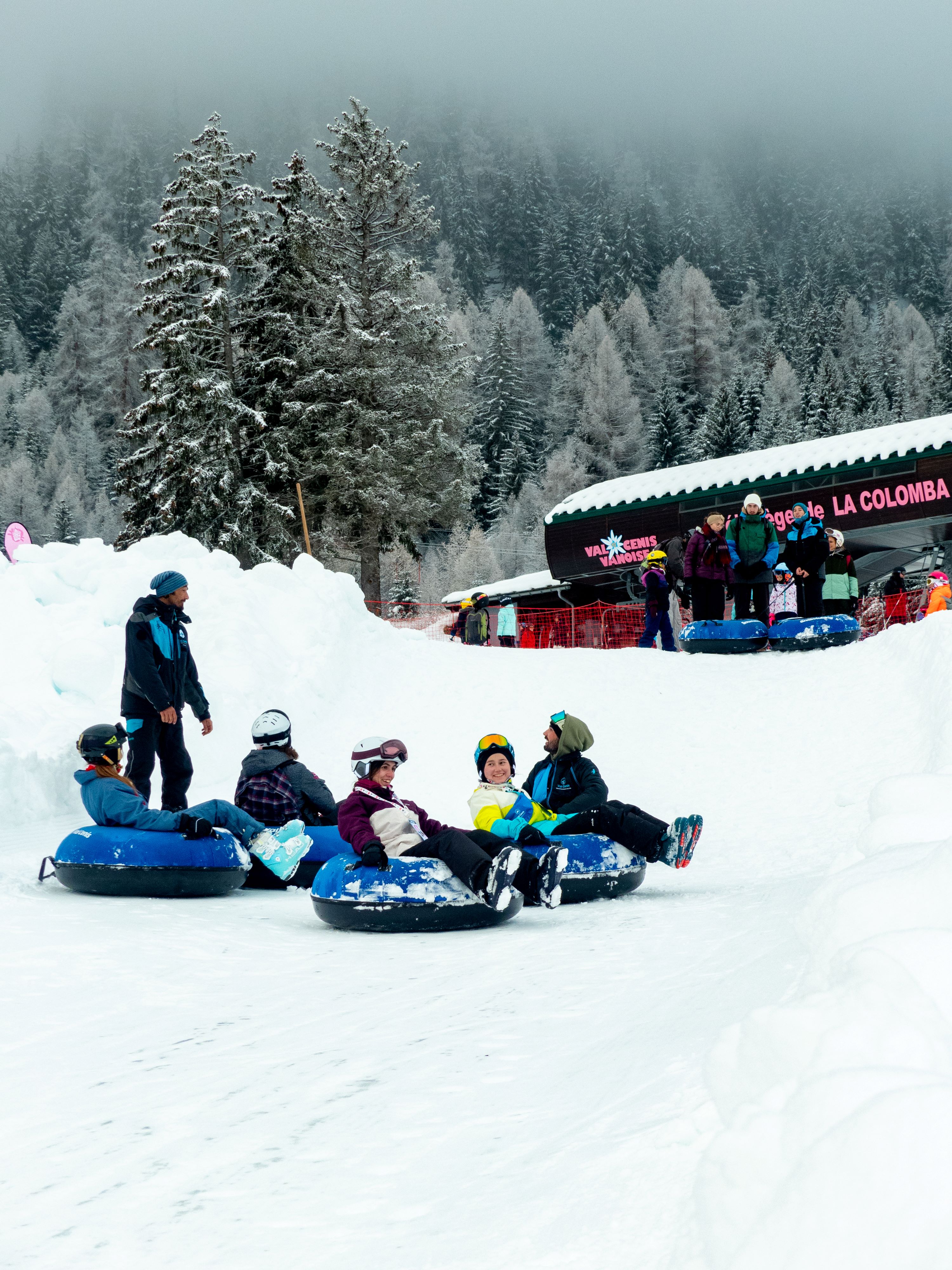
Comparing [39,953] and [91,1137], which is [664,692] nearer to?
[39,953]

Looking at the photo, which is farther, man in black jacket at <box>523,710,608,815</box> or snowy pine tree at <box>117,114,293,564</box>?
snowy pine tree at <box>117,114,293,564</box>

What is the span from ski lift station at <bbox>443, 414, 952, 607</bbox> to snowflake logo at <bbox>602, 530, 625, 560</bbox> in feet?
0.06

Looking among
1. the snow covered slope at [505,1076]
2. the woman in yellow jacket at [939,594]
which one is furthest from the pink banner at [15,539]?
the woman in yellow jacket at [939,594]

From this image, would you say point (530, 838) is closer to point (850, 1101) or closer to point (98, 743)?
point (98, 743)

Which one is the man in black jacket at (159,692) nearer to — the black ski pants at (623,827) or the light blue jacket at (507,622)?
the black ski pants at (623,827)

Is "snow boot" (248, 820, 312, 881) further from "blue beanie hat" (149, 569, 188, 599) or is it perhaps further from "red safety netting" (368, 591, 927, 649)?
"red safety netting" (368, 591, 927, 649)

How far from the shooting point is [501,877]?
519 cm

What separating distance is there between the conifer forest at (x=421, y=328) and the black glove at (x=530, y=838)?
2007 cm

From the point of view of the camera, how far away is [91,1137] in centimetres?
243

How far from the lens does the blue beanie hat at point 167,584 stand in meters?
7.28

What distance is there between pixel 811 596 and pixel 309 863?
8538mm

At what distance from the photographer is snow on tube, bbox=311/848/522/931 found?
17.5ft

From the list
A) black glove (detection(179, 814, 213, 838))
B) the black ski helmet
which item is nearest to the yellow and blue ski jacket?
black glove (detection(179, 814, 213, 838))

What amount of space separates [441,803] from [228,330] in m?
20.0
